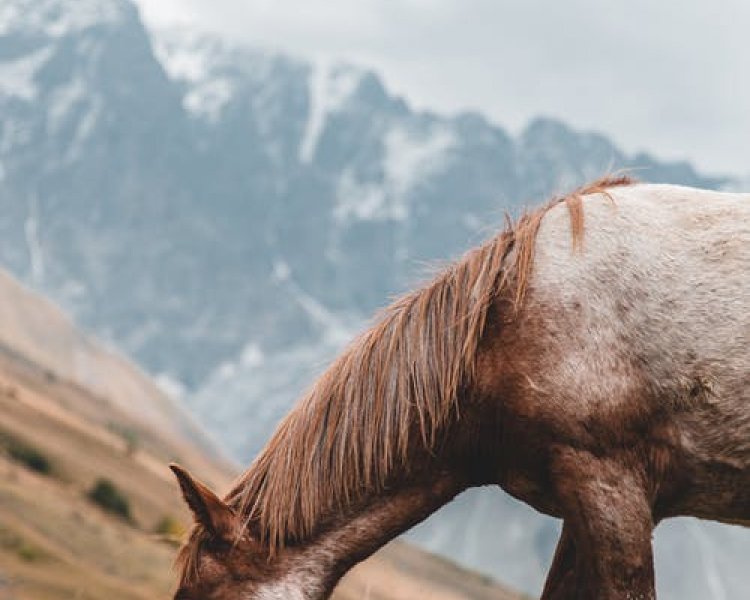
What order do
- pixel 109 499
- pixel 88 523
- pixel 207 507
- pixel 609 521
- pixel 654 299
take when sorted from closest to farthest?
pixel 609 521 → pixel 654 299 → pixel 207 507 → pixel 88 523 → pixel 109 499

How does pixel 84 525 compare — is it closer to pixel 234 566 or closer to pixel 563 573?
pixel 234 566

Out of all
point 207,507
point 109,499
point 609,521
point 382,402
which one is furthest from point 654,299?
point 109,499

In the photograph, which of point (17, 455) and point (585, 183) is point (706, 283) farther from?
point (17, 455)

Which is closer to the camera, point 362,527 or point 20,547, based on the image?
point 362,527

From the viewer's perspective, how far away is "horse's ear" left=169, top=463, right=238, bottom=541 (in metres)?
6.25

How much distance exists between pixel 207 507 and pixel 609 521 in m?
2.16

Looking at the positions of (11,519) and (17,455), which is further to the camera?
(17,455)

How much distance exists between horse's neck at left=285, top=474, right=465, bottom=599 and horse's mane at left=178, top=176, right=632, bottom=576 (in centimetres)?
8

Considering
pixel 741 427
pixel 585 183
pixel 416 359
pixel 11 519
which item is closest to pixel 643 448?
pixel 741 427

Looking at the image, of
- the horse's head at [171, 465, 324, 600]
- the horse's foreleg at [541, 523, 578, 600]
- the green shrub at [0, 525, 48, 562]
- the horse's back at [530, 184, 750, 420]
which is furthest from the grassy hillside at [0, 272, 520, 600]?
the horse's back at [530, 184, 750, 420]

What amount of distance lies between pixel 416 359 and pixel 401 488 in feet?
2.39

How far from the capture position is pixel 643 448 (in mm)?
5922

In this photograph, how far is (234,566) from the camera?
21.4 ft

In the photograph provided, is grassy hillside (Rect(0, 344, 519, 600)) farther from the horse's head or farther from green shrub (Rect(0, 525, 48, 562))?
the horse's head
